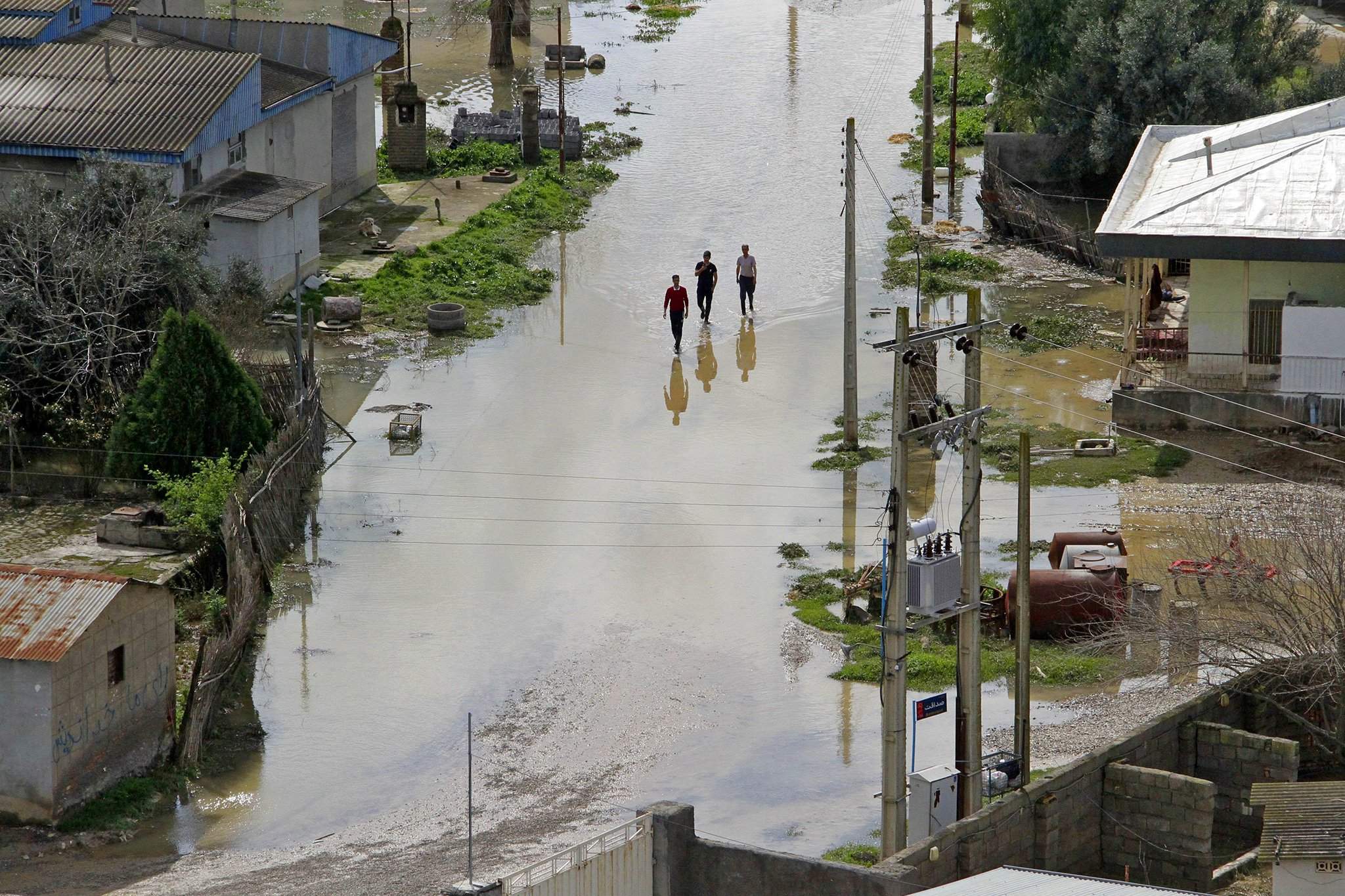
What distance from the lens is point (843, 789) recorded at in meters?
17.7

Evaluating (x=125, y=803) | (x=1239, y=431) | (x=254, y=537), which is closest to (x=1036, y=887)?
(x=125, y=803)

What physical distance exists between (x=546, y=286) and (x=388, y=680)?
1559cm

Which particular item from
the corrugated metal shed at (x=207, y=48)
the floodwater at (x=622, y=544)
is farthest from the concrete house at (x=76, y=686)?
the corrugated metal shed at (x=207, y=48)

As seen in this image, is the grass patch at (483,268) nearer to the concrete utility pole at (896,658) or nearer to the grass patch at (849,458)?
the grass patch at (849,458)

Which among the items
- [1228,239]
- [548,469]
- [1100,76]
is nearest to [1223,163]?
[1228,239]

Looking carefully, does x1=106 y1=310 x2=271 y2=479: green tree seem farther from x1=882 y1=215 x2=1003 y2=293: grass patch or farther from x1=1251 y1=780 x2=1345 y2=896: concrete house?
x1=882 y1=215 x2=1003 y2=293: grass patch

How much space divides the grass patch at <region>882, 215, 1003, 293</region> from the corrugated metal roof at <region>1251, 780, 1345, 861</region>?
1893cm

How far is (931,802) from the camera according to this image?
15812 mm

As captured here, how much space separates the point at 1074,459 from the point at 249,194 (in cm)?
1432

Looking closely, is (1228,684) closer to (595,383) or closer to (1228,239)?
(1228,239)

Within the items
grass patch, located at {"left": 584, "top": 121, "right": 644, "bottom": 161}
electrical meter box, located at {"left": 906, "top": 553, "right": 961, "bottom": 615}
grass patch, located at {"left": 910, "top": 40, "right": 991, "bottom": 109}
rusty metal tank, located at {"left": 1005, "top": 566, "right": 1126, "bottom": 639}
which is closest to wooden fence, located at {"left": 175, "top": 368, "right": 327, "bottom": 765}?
electrical meter box, located at {"left": 906, "top": 553, "right": 961, "bottom": 615}

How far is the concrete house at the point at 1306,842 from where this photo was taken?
14805mm

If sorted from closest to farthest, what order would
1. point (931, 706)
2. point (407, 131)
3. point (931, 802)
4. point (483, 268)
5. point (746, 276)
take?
1. point (931, 802)
2. point (931, 706)
3. point (746, 276)
4. point (483, 268)
5. point (407, 131)

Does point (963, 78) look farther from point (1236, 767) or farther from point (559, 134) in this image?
point (1236, 767)
